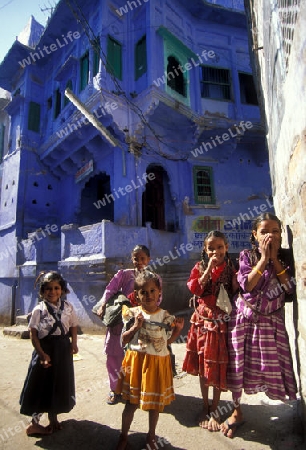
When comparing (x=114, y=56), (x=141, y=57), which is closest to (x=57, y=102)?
(x=114, y=56)

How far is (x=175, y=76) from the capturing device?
9.93m

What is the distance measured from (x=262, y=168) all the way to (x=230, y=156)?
146 centimetres

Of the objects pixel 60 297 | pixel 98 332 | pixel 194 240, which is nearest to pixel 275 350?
pixel 60 297

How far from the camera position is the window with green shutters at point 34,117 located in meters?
11.6

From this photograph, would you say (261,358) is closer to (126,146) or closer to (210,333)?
(210,333)

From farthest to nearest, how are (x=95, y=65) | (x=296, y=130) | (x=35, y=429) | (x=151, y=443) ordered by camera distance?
1. (x=95, y=65)
2. (x=35, y=429)
3. (x=151, y=443)
4. (x=296, y=130)

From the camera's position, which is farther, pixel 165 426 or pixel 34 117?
pixel 34 117

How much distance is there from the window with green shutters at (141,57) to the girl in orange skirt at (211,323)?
8.51 m

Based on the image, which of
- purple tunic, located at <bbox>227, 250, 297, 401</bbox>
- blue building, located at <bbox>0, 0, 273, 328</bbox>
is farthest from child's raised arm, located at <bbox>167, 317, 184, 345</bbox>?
blue building, located at <bbox>0, 0, 273, 328</bbox>

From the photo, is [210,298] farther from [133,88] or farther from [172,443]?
[133,88]

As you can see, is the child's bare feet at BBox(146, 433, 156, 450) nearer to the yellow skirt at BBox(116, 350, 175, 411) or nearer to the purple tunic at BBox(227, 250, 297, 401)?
the yellow skirt at BBox(116, 350, 175, 411)

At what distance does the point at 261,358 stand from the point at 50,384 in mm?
1898

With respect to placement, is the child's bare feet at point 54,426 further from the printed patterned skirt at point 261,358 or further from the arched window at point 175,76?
the arched window at point 175,76

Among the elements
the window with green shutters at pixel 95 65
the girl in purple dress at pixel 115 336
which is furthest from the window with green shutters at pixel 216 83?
the girl in purple dress at pixel 115 336
